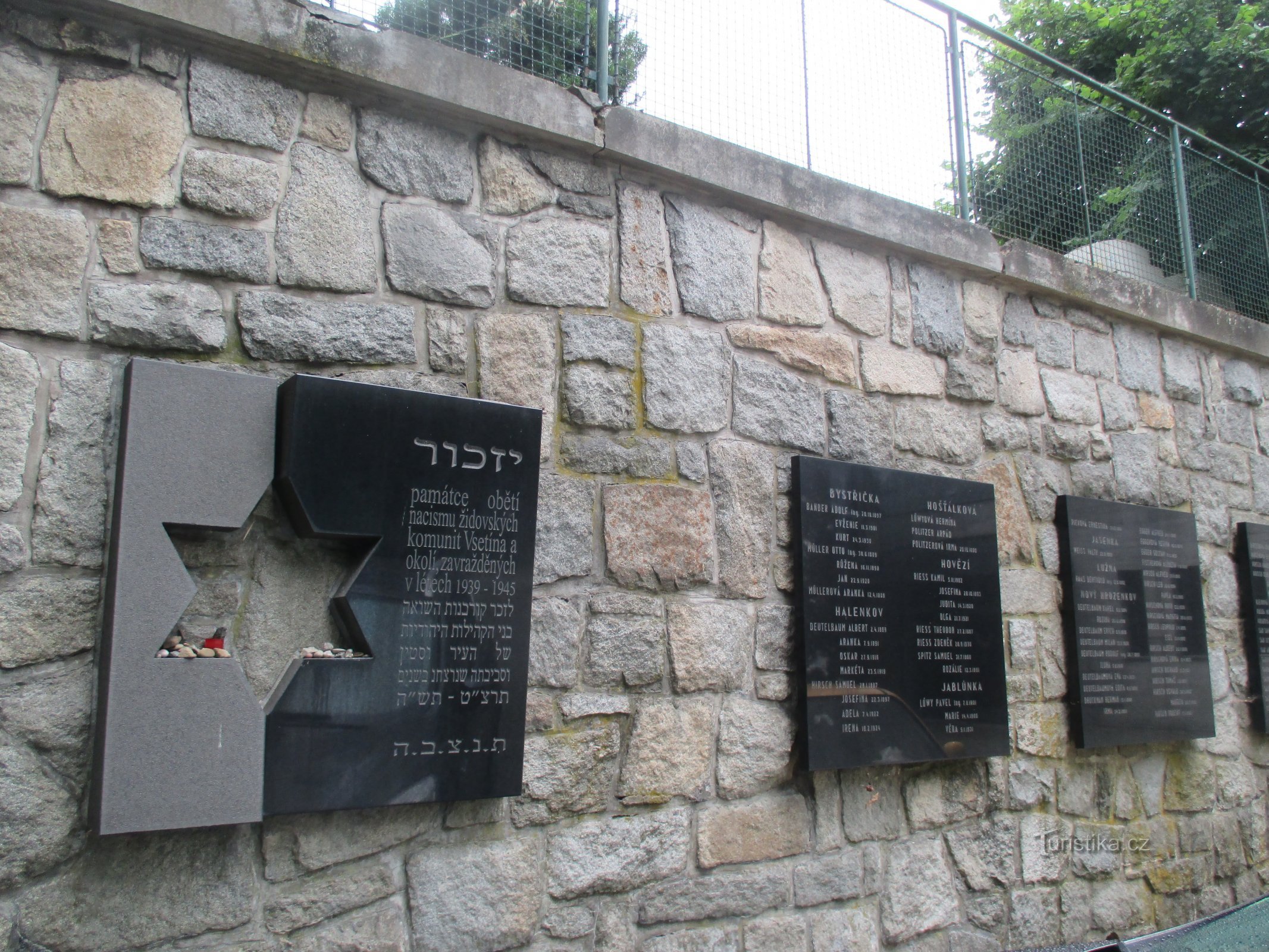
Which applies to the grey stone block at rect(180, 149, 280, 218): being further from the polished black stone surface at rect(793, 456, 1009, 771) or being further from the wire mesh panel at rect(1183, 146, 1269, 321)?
the wire mesh panel at rect(1183, 146, 1269, 321)

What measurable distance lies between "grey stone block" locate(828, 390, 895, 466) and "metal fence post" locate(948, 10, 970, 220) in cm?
123

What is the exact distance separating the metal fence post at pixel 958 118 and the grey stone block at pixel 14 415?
3629 mm

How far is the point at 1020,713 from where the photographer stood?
383 cm

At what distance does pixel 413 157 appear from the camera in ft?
9.12

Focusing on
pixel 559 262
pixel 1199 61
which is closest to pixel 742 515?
pixel 559 262

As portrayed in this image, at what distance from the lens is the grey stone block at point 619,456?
2.90m

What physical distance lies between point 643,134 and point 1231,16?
8.36 meters

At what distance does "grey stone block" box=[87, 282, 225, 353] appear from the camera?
2275mm

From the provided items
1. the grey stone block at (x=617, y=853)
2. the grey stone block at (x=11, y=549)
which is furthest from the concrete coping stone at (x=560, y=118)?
the grey stone block at (x=617, y=853)

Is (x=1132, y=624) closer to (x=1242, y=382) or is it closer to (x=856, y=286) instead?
(x=1242, y=382)

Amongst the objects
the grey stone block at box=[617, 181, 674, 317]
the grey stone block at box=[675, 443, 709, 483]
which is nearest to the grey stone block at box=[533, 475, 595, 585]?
the grey stone block at box=[675, 443, 709, 483]

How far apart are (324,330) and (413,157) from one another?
0.60 metres

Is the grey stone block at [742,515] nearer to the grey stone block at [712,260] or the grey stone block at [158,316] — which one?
the grey stone block at [712,260]

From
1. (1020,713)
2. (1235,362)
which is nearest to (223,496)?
(1020,713)
